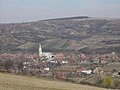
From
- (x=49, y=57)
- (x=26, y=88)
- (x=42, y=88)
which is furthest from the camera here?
(x=49, y=57)

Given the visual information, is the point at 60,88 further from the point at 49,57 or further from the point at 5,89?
the point at 49,57

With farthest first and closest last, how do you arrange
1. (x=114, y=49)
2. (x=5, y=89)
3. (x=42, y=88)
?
(x=114, y=49) → (x=42, y=88) → (x=5, y=89)

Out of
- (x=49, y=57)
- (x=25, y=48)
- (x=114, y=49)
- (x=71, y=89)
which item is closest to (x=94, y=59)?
(x=49, y=57)

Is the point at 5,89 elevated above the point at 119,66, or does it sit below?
above

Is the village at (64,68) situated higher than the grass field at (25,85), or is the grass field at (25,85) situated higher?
the grass field at (25,85)

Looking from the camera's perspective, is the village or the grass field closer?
the grass field

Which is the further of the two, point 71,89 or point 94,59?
point 94,59

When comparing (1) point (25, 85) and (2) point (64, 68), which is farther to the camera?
(2) point (64, 68)

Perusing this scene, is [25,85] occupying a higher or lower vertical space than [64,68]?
higher

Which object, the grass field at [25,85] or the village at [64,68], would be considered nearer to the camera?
the grass field at [25,85]

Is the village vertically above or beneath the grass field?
beneath
